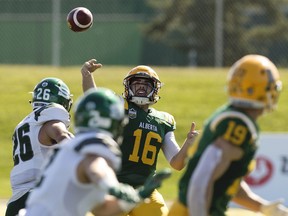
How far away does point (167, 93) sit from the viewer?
58.6ft

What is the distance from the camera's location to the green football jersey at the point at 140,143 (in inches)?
293

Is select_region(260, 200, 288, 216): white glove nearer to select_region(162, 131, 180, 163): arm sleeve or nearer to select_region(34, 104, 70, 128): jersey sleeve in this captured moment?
select_region(34, 104, 70, 128): jersey sleeve

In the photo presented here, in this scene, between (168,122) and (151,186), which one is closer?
(151,186)

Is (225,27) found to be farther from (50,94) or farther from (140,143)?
(50,94)

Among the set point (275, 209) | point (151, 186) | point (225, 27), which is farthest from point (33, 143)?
point (225, 27)

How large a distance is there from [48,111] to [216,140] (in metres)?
2.24

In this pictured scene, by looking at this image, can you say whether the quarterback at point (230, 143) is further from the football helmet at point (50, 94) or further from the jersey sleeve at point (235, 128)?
the football helmet at point (50, 94)

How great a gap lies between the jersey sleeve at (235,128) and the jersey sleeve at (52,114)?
2092mm

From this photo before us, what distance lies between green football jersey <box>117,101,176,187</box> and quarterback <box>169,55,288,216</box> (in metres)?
2.32

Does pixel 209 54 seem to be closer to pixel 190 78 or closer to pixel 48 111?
pixel 190 78

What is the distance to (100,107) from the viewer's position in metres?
4.72

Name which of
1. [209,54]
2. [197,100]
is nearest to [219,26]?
[209,54]

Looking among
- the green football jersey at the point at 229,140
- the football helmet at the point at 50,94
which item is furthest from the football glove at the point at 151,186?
the football helmet at the point at 50,94

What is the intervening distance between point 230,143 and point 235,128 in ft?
0.27
